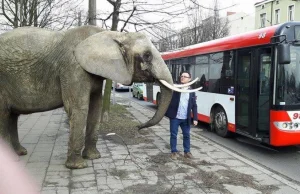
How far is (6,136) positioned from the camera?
6.36 meters

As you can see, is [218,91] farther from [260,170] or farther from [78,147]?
[78,147]

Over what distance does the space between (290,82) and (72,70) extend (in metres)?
4.71

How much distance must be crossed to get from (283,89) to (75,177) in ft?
15.5

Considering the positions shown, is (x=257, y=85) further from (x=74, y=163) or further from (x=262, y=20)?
(x=262, y=20)

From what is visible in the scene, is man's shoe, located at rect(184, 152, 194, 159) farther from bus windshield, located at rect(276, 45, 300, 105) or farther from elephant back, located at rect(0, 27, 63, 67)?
elephant back, located at rect(0, 27, 63, 67)

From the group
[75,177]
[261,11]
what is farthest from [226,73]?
[261,11]

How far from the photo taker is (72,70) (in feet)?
19.1

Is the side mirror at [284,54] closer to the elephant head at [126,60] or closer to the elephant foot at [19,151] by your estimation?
the elephant head at [126,60]

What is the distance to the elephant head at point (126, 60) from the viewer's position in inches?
226

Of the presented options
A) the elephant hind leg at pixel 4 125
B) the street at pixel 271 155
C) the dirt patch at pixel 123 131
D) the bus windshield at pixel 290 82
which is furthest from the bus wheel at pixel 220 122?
the elephant hind leg at pixel 4 125

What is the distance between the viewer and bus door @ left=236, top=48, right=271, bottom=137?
7910 mm

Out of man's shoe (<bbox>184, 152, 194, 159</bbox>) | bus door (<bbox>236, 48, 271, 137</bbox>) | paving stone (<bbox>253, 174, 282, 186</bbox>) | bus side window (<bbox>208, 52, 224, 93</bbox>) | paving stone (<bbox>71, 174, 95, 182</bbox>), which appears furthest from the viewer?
bus side window (<bbox>208, 52, 224, 93</bbox>)

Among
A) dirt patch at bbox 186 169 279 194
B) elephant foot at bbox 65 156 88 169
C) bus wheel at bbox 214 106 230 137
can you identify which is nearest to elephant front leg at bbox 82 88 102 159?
elephant foot at bbox 65 156 88 169

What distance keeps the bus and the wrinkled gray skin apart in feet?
2.87
